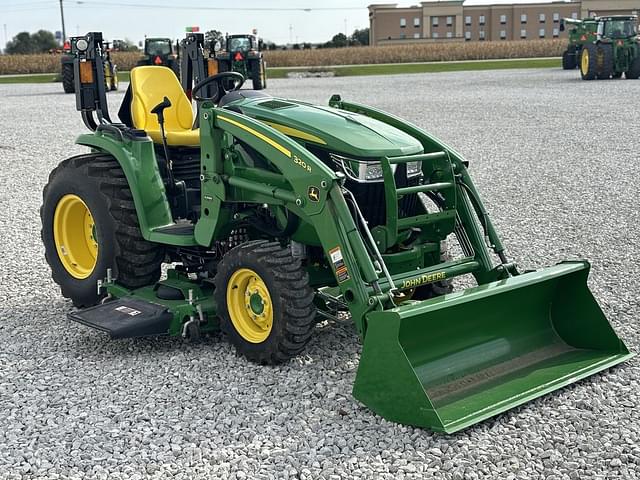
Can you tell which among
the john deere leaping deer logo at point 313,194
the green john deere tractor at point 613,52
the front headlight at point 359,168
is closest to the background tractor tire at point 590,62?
the green john deere tractor at point 613,52

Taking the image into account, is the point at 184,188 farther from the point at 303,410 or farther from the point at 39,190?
the point at 39,190

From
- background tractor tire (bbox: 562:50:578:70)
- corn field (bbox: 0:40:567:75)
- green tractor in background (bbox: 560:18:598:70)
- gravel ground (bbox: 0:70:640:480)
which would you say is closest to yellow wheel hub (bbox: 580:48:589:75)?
green tractor in background (bbox: 560:18:598:70)

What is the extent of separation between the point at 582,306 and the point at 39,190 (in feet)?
25.5

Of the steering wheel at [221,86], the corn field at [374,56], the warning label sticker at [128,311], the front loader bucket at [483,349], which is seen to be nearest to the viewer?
the front loader bucket at [483,349]

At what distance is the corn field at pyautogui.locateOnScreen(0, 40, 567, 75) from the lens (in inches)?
1916

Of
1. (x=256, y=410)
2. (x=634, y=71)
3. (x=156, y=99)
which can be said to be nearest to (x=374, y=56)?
(x=634, y=71)

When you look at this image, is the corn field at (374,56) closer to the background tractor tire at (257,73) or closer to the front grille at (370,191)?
the background tractor tire at (257,73)

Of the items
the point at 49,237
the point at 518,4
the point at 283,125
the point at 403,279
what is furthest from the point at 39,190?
the point at 518,4

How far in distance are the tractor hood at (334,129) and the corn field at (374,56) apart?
43730 mm

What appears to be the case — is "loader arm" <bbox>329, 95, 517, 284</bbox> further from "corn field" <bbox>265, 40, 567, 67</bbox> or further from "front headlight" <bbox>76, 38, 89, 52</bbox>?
"corn field" <bbox>265, 40, 567, 67</bbox>

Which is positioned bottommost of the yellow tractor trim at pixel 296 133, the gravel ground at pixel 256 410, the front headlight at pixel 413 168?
the gravel ground at pixel 256 410

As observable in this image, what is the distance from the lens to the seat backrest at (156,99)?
608 centimetres

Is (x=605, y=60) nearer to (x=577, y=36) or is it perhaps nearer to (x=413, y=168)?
(x=577, y=36)

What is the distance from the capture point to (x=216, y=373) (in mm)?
4676
